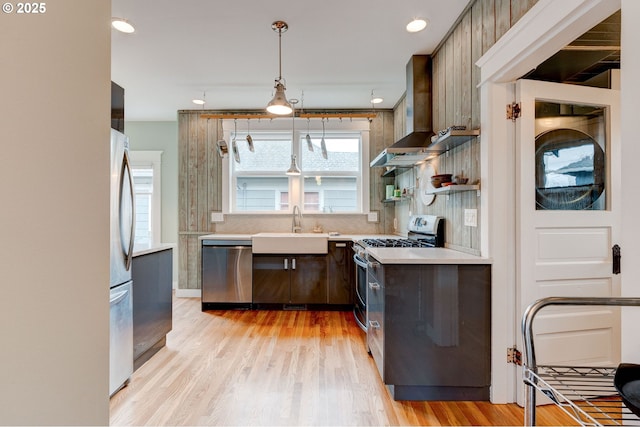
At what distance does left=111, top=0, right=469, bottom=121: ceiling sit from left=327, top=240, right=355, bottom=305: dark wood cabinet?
6.18 ft

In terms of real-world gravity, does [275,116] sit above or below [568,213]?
above

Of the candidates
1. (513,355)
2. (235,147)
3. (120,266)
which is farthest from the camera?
(235,147)

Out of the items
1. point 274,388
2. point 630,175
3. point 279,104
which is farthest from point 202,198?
point 630,175

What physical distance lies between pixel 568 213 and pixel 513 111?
713mm

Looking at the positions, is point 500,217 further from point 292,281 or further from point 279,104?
point 292,281

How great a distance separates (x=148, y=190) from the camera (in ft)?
16.4

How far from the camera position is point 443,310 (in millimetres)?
1964

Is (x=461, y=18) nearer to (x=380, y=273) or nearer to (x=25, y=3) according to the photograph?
(x=380, y=273)

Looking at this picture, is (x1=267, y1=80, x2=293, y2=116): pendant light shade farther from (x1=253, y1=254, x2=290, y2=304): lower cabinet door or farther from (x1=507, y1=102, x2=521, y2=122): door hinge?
(x1=253, y1=254, x2=290, y2=304): lower cabinet door

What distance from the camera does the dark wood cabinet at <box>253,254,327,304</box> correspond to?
3807 millimetres

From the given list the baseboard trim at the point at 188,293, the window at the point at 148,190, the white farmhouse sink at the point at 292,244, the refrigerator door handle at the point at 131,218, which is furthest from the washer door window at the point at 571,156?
the window at the point at 148,190

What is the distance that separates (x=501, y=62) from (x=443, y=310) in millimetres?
1487

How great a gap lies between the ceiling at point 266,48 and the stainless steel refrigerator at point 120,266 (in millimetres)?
1064

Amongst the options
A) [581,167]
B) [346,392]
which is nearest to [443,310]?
[346,392]
